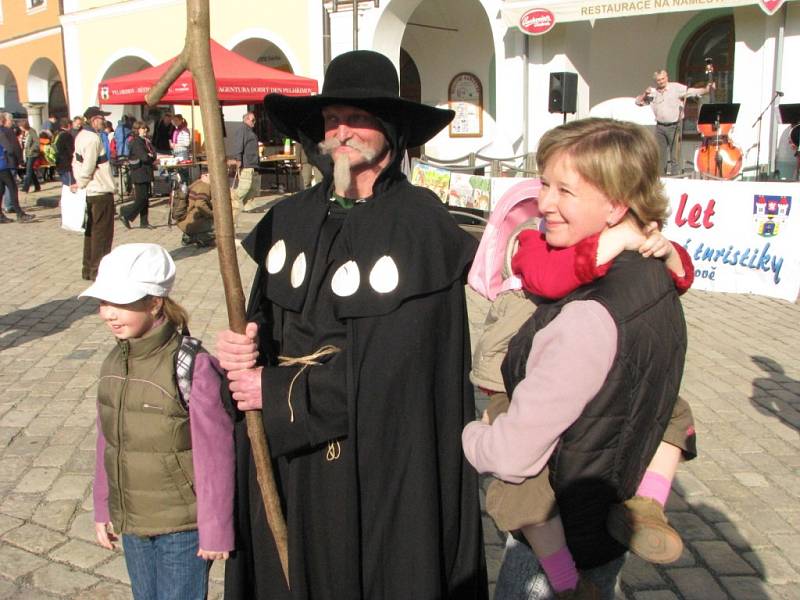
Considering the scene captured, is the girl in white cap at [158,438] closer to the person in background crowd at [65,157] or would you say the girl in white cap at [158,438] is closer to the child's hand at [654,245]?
the child's hand at [654,245]

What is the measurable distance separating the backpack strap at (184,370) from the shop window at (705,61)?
14040 millimetres

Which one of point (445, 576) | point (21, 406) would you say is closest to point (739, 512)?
point (445, 576)

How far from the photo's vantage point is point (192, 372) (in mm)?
2492

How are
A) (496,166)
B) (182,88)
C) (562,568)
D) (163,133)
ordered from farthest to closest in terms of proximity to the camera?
(163,133) < (496,166) < (182,88) < (562,568)

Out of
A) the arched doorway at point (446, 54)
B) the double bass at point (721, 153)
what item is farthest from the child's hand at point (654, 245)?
the arched doorway at point (446, 54)

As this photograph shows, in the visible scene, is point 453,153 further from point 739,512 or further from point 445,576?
point 445,576

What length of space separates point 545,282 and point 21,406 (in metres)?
4.84

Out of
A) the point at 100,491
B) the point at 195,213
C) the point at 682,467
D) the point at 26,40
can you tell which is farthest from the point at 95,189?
the point at 26,40

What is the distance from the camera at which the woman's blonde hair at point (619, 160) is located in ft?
5.60

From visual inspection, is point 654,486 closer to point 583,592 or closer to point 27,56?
point 583,592

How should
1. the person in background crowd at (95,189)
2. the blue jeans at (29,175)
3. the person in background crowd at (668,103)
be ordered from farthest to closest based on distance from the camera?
the blue jeans at (29,175) < the person in background crowd at (668,103) < the person in background crowd at (95,189)

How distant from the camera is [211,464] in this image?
2.38 metres

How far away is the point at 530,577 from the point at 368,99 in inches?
52.6

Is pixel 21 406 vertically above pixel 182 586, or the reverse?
pixel 182 586
